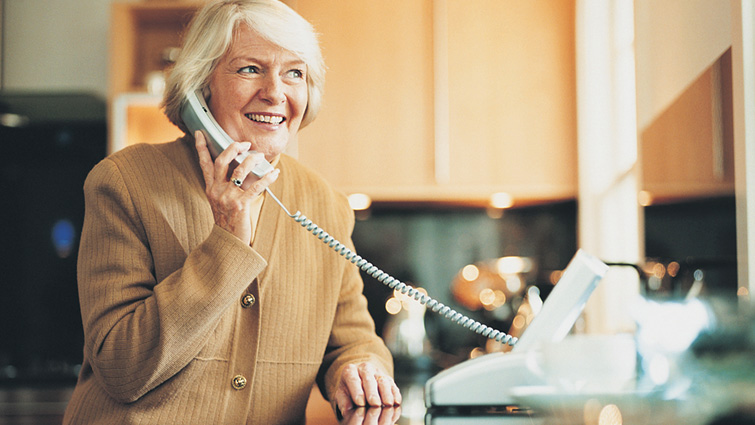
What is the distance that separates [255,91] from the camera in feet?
3.75

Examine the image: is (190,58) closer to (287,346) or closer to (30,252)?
(287,346)

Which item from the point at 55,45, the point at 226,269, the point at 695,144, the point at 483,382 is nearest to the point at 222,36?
the point at 226,269

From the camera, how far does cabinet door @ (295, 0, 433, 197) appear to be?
8.67 feet

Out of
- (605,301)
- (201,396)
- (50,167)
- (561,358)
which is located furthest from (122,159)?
(50,167)

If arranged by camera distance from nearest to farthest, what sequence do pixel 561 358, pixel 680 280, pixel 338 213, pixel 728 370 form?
1. pixel 728 370
2. pixel 561 358
3. pixel 338 213
4. pixel 680 280

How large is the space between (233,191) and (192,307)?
170 millimetres

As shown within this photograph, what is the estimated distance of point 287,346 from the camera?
1.13 metres

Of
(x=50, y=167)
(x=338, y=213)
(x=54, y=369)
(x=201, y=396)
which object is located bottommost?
(x=54, y=369)

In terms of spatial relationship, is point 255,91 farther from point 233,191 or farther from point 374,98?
point 374,98

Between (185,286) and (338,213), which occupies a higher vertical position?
(338,213)

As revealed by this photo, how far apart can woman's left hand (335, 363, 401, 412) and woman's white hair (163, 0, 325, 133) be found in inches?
20.5

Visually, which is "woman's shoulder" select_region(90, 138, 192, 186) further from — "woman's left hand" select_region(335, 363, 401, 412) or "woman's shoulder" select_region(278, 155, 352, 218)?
"woman's left hand" select_region(335, 363, 401, 412)

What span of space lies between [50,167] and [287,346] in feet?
6.87

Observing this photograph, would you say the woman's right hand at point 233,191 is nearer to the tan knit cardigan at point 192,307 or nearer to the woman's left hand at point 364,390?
the tan knit cardigan at point 192,307
